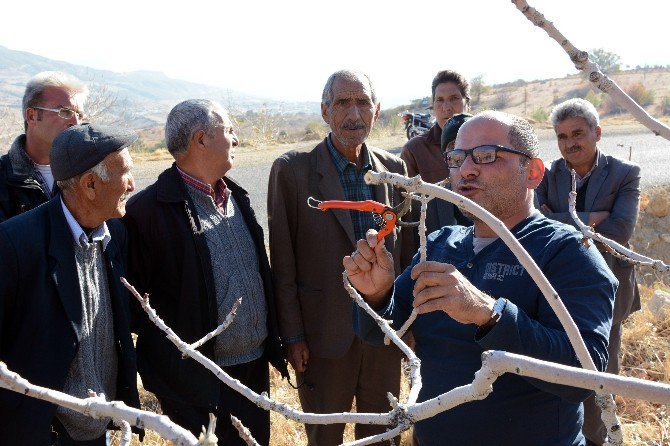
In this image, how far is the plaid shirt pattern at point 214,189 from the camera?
2863 millimetres

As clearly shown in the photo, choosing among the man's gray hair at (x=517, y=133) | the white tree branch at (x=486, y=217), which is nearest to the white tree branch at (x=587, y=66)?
the white tree branch at (x=486, y=217)

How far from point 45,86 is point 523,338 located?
7.80 ft

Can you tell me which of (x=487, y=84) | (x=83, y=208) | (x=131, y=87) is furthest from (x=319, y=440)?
(x=131, y=87)

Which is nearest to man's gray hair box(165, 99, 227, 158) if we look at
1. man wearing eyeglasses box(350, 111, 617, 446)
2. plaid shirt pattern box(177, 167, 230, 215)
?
plaid shirt pattern box(177, 167, 230, 215)

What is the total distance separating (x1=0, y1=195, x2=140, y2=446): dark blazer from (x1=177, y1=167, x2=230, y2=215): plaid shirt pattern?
741 mm

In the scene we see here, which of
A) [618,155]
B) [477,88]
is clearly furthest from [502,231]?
[477,88]

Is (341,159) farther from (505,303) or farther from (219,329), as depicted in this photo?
(219,329)

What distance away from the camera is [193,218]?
2.76 meters

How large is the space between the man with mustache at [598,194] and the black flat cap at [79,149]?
2.48m

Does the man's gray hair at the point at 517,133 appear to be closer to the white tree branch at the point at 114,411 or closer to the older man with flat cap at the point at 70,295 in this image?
the older man with flat cap at the point at 70,295

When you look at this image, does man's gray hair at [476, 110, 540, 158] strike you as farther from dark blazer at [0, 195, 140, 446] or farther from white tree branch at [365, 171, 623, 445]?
dark blazer at [0, 195, 140, 446]

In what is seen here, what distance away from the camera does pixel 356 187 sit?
3.24 meters

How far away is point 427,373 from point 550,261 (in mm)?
589

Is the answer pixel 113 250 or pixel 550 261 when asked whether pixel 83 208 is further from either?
pixel 550 261
